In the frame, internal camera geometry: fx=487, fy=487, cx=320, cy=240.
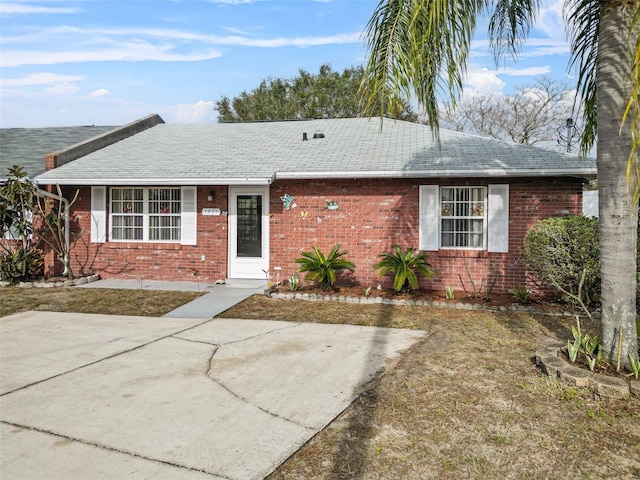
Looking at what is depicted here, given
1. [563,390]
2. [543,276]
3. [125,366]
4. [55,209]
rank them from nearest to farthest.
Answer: [563,390]
[125,366]
[543,276]
[55,209]

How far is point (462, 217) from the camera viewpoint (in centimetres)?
1043

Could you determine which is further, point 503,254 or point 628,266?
point 503,254

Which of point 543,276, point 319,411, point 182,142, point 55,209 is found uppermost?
point 182,142

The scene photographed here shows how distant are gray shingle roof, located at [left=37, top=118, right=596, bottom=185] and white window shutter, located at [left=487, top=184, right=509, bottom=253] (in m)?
0.59

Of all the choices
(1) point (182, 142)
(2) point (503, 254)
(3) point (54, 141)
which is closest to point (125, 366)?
(2) point (503, 254)

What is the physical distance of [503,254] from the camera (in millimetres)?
10125

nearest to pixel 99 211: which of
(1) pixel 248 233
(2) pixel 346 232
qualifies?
(1) pixel 248 233

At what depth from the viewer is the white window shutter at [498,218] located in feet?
33.1

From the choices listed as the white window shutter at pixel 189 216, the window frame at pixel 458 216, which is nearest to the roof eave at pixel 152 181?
the white window shutter at pixel 189 216

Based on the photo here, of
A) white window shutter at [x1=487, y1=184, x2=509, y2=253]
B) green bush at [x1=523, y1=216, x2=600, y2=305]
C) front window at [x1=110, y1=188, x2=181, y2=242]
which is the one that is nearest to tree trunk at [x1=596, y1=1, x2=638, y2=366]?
green bush at [x1=523, y1=216, x2=600, y2=305]

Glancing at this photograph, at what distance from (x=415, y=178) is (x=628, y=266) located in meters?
5.82

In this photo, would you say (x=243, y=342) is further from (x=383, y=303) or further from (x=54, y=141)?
(x=54, y=141)

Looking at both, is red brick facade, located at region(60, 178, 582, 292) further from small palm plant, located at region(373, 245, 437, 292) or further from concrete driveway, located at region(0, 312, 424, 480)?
concrete driveway, located at region(0, 312, 424, 480)

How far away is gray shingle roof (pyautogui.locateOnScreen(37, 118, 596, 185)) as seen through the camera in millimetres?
9998
